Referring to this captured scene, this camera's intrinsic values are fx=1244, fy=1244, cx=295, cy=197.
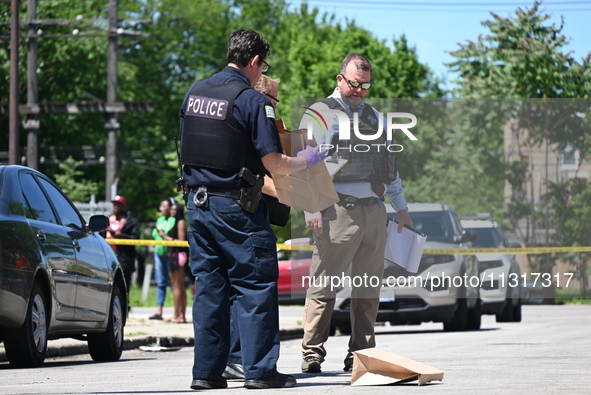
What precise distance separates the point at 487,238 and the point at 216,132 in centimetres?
710

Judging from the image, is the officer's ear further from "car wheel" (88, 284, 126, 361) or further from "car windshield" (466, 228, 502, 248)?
"car windshield" (466, 228, 502, 248)

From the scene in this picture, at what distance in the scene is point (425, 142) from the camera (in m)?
11.3

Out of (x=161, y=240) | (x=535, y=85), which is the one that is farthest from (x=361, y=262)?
(x=535, y=85)

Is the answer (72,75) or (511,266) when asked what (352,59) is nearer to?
(511,266)

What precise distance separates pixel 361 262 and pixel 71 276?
2.76 m

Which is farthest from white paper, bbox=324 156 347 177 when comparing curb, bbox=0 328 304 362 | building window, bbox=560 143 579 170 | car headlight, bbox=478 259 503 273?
building window, bbox=560 143 579 170

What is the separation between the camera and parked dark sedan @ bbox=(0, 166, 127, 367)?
9016mm

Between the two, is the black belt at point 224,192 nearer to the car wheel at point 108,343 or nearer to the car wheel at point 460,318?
the car wheel at point 108,343

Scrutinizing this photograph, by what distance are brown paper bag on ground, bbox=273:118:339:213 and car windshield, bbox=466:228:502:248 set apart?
5.25m

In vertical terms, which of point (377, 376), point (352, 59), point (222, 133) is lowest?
point (377, 376)

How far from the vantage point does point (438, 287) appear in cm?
1342

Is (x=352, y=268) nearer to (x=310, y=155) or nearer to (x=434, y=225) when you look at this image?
(x=310, y=155)

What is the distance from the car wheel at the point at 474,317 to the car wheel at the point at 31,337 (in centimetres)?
751

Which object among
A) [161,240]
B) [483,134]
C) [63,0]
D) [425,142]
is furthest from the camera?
[63,0]
